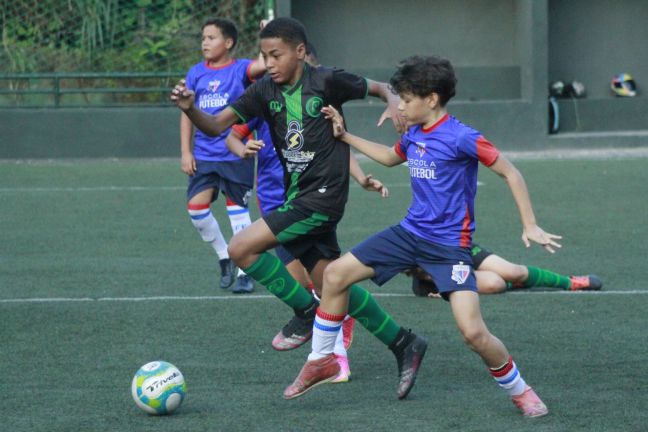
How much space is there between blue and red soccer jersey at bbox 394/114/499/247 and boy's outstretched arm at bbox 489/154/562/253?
0.47ft

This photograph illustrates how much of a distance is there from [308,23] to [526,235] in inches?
561

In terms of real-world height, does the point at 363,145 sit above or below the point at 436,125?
below

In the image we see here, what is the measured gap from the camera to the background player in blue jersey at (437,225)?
193 inches

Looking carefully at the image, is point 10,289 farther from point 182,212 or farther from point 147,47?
point 147,47

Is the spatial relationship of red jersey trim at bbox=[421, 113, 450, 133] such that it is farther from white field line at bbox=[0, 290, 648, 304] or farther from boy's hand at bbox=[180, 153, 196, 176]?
boy's hand at bbox=[180, 153, 196, 176]

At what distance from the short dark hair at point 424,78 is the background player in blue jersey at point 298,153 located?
41cm

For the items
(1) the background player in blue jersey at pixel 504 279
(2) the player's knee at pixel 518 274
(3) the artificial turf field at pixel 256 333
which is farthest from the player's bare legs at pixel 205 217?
(2) the player's knee at pixel 518 274

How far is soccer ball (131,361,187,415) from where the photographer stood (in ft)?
16.0

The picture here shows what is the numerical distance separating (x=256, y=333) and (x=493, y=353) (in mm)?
2033

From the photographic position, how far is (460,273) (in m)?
4.97

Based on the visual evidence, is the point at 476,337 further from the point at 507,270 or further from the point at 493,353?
the point at 507,270

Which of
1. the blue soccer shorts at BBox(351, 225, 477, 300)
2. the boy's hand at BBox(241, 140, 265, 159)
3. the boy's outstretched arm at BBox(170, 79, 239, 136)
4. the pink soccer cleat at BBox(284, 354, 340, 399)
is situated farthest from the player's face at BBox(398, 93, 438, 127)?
the pink soccer cleat at BBox(284, 354, 340, 399)

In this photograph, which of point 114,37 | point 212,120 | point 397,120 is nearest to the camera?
point 397,120

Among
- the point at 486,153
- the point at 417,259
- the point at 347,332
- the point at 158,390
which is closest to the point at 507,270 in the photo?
the point at 347,332
